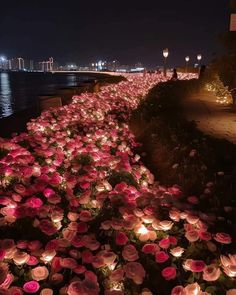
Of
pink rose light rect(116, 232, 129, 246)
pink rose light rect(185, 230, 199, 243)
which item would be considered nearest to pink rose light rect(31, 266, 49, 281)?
pink rose light rect(116, 232, 129, 246)

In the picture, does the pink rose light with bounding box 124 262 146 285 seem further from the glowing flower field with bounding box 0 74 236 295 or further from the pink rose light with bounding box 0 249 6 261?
the pink rose light with bounding box 0 249 6 261

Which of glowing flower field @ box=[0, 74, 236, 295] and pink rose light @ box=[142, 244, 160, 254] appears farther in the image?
pink rose light @ box=[142, 244, 160, 254]

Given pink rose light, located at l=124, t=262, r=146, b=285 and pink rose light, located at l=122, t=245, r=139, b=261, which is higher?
pink rose light, located at l=122, t=245, r=139, b=261

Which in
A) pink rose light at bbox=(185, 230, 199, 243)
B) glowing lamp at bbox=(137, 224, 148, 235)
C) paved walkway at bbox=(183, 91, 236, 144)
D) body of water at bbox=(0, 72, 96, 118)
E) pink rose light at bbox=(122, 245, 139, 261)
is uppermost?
pink rose light at bbox=(122, 245, 139, 261)

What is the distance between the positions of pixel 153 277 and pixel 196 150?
3.71 metres

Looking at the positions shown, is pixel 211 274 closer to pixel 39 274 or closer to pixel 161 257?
pixel 161 257

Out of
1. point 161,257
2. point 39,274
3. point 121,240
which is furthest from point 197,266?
point 39,274

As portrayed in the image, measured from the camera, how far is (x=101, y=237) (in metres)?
4.36

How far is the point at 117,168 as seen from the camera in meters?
5.84

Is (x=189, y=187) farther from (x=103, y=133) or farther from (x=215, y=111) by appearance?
(x=215, y=111)

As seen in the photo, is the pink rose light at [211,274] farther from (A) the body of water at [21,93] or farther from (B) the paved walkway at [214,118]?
(A) the body of water at [21,93]

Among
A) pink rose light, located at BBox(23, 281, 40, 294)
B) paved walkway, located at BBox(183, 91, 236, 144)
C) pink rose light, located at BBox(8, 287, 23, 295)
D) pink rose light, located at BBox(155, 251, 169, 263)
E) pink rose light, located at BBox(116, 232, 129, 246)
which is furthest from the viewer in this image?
paved walkway, located at BBox(183, 91, 236, 144)

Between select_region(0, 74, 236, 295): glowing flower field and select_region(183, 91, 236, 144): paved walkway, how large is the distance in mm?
3430

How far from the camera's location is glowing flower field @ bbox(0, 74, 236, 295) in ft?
10.5
